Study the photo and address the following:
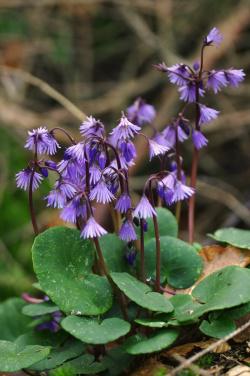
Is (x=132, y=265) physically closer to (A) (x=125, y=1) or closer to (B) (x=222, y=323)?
(B) (x=222, y=323)

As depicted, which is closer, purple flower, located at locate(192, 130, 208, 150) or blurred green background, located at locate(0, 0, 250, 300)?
purple flower, located at locate(192, 130, 208, 150)

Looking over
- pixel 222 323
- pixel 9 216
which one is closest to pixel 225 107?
pixel 9 216

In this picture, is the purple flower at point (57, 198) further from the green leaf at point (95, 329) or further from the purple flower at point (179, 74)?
the purple flower at point (179, 74)

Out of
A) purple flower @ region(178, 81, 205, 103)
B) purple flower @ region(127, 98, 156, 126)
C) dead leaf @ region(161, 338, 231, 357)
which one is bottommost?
dead leaf @ region(161, 338, 231, 357)

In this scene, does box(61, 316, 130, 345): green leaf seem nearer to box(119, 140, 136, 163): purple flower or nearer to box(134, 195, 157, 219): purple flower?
box(134, 195, 157, 219): purple flower

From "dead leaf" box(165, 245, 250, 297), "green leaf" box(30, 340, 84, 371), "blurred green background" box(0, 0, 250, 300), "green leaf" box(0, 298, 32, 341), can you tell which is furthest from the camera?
"blurred green background" box(0, 0, 250, 300)

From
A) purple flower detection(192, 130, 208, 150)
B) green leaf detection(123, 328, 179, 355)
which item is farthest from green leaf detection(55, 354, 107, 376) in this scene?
purple flower detection(192, 130, 208, 150)

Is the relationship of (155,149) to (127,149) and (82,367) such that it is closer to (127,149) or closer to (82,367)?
(127,149)
